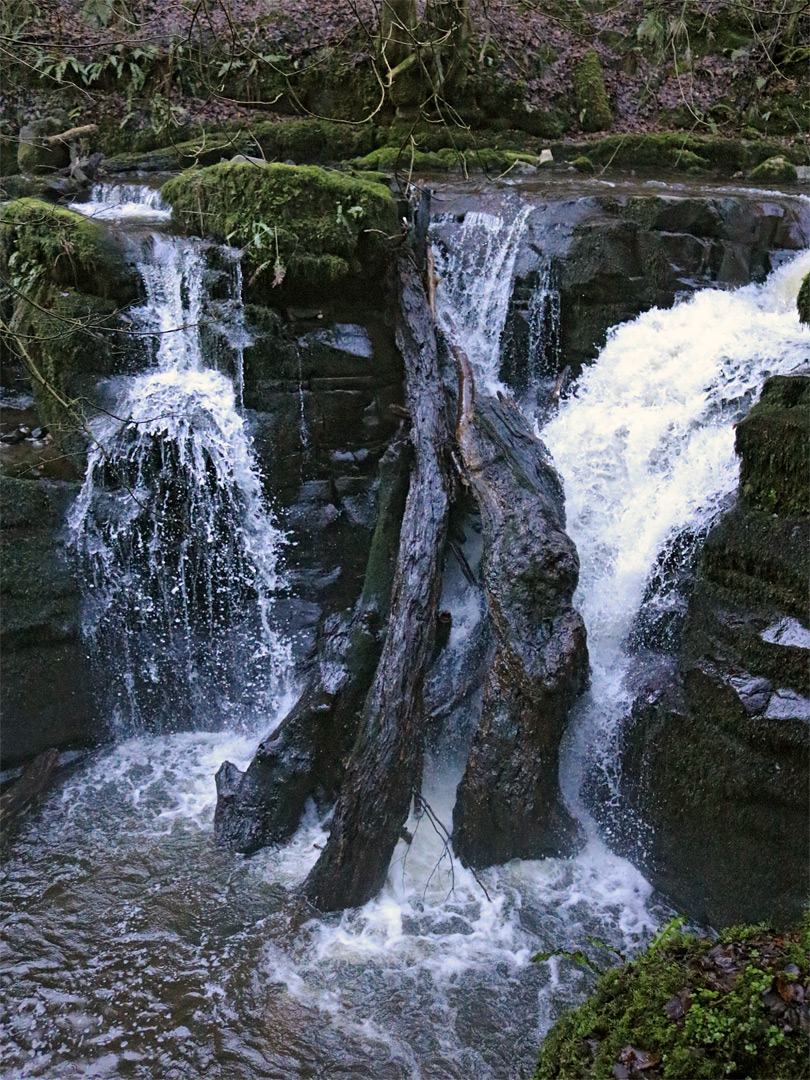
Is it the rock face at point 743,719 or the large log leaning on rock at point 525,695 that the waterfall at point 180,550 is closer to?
the large log leaning on rock at point 525,695

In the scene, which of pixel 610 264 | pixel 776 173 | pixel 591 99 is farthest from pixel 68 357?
pixel 591 99

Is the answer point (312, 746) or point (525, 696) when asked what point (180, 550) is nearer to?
point (312, 746)

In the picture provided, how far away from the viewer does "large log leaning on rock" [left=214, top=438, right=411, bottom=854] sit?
16.8 feet

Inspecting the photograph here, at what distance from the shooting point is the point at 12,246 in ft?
21.6

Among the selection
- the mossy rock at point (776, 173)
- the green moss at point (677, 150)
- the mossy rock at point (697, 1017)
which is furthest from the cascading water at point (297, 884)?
the green moss at point (677, 150)

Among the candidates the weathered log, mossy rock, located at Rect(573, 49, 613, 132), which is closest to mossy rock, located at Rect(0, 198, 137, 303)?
the weathered log

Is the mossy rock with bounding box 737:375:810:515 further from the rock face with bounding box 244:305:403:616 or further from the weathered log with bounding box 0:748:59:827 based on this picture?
the weathered log with bounding box 0:748:59:827

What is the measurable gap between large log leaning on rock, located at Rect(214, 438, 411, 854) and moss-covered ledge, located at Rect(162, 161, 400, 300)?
2.70 metres

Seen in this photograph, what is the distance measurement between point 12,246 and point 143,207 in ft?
7.21

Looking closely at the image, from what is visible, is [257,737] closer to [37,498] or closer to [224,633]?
[224,633]

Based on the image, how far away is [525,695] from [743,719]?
4.11 feet

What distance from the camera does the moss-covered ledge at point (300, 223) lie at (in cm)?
640

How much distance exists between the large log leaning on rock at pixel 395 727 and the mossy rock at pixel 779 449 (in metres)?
2.15

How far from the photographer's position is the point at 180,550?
6.16m
